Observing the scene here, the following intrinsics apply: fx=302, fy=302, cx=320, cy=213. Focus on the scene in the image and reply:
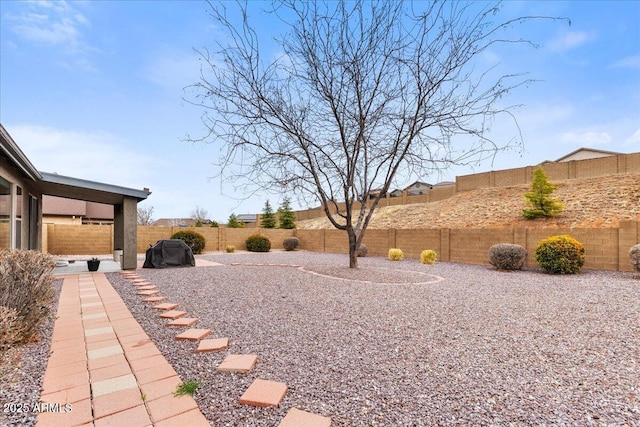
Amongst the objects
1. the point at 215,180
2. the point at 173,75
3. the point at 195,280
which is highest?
the point at 173,75

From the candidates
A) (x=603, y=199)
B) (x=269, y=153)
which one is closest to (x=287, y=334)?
(x=269, y=153)

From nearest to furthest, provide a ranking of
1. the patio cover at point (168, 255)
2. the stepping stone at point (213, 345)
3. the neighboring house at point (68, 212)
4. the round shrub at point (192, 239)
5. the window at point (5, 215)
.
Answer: the stepping stone at point (213, 345)
the window at point (5, 215)
the patio cover at point (168, 255)
the round shrub at point (192, 239)
the neighboring house at point (68, 212)

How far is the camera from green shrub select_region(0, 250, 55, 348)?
2.80 metres

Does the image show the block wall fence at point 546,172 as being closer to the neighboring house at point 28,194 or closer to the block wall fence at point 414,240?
the block wall fence at point 414,240

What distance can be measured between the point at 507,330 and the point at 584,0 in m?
5.63

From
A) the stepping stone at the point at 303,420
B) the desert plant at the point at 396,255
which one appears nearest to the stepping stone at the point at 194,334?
the stepping stone at the point at 303,420

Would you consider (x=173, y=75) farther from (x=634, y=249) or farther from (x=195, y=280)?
(x=634, y=249)

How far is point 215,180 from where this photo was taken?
6.47 m

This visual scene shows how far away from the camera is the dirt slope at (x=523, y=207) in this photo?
46.6 feet

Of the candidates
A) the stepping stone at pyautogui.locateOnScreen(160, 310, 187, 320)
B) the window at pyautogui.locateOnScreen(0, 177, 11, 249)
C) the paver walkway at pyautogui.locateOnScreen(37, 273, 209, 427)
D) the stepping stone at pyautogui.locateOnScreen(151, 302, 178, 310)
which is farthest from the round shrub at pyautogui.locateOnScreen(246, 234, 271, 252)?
→ the paver walkway at pyautogui.locateOnScreen(37, 273, 209, 427)

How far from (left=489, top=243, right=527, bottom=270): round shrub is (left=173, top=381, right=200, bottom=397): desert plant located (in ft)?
31.9

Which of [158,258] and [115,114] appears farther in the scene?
[158,258]

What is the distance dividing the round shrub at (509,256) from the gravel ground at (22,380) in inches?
412

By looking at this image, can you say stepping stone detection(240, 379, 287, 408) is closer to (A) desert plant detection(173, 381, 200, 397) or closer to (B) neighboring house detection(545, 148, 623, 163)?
(A) desert plant detection(173, 381, 200, 397)
